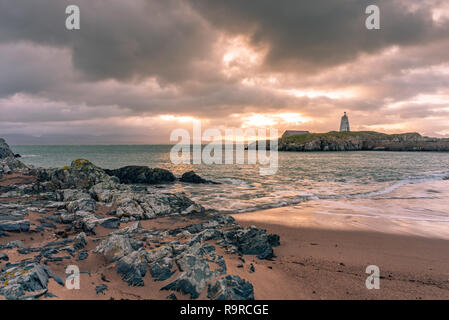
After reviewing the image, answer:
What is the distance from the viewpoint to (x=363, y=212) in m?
13.0

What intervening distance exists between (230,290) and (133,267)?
2455 mm

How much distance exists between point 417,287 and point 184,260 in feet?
19.4

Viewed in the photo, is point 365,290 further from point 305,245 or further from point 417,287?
point 305,245

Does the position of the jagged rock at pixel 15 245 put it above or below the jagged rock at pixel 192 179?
above

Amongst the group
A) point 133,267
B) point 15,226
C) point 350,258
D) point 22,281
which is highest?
point 22,281

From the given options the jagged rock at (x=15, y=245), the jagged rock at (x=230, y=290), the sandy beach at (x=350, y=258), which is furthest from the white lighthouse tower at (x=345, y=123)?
the jagged rock at (x=15, y=245)

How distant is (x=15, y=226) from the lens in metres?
7.48

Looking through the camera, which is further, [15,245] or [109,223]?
[109,223]

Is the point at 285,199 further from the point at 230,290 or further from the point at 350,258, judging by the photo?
the point at 230,290

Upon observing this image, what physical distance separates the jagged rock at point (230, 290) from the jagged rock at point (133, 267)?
1639 millimetres

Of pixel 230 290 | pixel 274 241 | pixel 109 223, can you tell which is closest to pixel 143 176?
pixel 109 223

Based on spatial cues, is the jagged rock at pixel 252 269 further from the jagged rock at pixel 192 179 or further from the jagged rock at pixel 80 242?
the jagged rock at pixel 192 179

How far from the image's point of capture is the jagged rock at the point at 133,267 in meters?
4.87

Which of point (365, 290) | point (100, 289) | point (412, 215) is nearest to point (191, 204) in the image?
point (100, 289)
